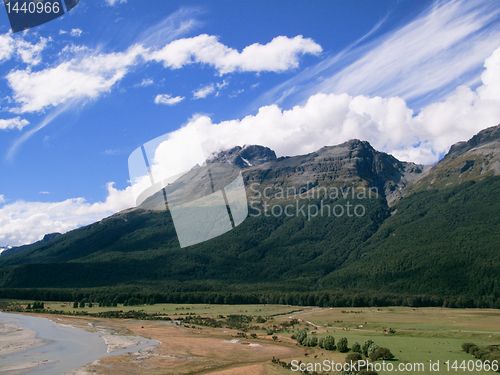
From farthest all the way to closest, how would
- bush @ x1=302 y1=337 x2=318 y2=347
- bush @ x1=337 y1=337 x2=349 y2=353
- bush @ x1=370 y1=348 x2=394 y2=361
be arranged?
bush @ x1=302 y1=337 x2=318 y2=347 < bush @ x1=337 y1=337 x2=349 y2=353 < bush @ x1=370 y1=348 x2=394 y2=361

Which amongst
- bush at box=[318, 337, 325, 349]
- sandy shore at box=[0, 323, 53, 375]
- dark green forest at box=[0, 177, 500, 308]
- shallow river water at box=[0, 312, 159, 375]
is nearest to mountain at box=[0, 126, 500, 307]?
dark green forest at box=[0, 177, 500, 308]

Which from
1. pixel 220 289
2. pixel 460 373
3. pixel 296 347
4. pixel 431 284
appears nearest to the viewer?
pixel 460 373

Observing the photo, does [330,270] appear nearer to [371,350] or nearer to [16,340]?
[371,350]

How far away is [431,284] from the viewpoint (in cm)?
12200

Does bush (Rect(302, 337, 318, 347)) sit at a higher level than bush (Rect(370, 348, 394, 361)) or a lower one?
lower

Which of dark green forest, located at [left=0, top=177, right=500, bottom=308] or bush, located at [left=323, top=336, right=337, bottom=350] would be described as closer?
bush, located at [left=323, top=336, right=337, bottom=350]

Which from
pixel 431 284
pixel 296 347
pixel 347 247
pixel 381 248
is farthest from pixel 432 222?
pixel 296 347

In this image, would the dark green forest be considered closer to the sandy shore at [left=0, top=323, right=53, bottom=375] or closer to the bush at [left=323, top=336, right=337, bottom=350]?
the sandy shore at [left=0, top=323, right=53, bottom=375]

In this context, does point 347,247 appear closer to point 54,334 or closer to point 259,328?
point 259,328

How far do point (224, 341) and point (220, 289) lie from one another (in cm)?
10091

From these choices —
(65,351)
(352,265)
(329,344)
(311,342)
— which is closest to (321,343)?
(311,342)

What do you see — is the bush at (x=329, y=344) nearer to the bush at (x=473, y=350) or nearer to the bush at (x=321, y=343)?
the bush at (x=321, y=343)

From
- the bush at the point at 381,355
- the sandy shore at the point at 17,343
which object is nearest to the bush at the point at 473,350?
the bush at the point at 381,355

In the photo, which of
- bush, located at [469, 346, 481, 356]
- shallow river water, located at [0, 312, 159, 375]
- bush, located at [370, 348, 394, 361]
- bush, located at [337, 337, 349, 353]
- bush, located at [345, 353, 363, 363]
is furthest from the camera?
bush, located at [337, 337, 349, 353]
